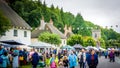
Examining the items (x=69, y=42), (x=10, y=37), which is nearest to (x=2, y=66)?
(x=10, y=37)

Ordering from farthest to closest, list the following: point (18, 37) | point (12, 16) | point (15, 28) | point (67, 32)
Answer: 1. point (67, 32)
2. point (18, 37)
3. point (12, 16)
4. point (15, 28)

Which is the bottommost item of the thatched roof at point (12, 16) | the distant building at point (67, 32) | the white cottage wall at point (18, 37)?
the distant building at point (67, 32)

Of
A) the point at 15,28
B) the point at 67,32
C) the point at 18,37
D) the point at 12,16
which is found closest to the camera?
the point at 15,28

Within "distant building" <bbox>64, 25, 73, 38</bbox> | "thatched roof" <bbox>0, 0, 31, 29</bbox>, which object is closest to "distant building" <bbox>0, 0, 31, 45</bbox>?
"thatched roof" <bbox>0, 0, 31, 29</bbox>

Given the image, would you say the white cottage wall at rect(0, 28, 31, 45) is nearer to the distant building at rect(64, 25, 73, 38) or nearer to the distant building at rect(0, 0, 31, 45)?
the distant building at rect(0, 0, 31, 45)

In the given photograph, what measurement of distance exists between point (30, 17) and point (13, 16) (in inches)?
995

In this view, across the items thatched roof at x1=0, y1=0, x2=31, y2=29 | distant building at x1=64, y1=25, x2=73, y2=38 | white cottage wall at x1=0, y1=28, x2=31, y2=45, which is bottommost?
distant building at x1=64, y1=25, x2=73, y2=38

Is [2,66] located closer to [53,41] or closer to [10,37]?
[10,37]

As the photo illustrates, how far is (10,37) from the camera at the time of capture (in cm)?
5191

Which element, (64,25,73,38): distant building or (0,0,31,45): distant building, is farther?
(64,25,73,38): distant building

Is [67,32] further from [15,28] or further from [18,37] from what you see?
[15,28]

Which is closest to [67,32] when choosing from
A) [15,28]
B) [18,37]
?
[18,37]

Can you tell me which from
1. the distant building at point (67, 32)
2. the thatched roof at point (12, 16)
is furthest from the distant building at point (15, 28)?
the distant building at point (67, 32)

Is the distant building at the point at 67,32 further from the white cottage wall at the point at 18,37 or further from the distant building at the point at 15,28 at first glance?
the distant building at the point at 15,28
